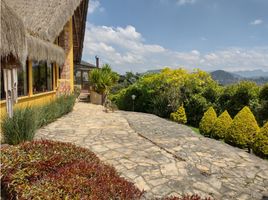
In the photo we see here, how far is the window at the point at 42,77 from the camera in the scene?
1112 cm

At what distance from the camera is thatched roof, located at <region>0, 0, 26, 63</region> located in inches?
183

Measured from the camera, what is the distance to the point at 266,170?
549 cm

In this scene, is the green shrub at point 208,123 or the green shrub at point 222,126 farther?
the green shrub at point 208,123

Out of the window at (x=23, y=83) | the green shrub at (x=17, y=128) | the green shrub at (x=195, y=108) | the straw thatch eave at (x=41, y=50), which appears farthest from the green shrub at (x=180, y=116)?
the green shrub at (x=17, y=128)

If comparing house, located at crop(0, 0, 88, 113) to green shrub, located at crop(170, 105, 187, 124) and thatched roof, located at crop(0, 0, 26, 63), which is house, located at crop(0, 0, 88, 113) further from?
green shrub, located at crop(170, 105, 187, 124)

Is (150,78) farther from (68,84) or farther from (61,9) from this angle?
(61,9)

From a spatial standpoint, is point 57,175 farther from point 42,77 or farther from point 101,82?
point 101,82

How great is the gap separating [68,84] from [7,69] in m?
10.2

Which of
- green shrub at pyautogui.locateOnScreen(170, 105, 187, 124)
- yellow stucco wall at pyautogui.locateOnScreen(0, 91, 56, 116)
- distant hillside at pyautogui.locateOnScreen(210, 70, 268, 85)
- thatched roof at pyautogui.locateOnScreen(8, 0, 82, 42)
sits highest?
thatched roof at pyautogui.locateOnScreen(8, 0, 82, 42)

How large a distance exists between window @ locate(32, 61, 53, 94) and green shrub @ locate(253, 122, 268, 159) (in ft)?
30.3

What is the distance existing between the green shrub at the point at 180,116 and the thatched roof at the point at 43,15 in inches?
326

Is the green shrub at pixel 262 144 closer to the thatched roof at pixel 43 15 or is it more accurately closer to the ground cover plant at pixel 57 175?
the ground cover plant at pixel 57 175

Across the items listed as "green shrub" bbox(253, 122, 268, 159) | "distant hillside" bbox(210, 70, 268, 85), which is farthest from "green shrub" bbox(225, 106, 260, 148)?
"distant hillside" bbox(210, 70, 268, 85)

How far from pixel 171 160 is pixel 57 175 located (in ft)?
9.76
